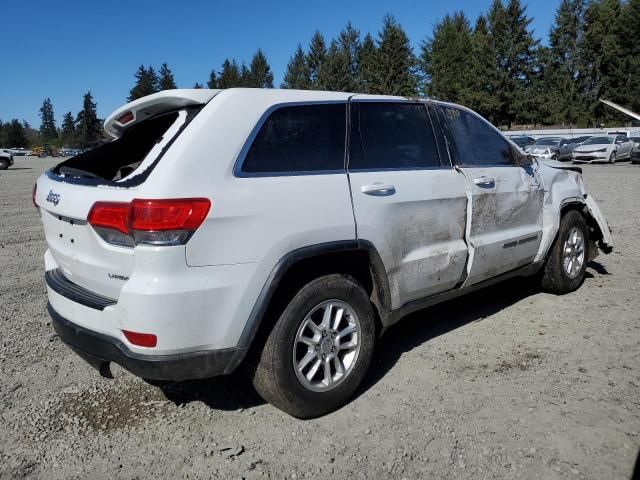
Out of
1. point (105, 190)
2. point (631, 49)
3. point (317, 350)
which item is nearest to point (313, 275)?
point (317, 350)

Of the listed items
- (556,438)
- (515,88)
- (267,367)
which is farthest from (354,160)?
(515,88)

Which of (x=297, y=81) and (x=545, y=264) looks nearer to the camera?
(x=545, y=264)

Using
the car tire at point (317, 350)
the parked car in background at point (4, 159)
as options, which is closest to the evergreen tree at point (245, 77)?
the parked car in background at point (4, 159)

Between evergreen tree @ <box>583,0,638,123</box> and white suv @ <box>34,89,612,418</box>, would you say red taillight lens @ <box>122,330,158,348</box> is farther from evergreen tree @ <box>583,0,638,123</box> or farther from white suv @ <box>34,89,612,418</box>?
evergreen tree @ <box>583,0,638,123</box>

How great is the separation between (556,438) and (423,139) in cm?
210

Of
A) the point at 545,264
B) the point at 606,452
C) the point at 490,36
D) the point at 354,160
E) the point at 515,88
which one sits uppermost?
the point at 490,36

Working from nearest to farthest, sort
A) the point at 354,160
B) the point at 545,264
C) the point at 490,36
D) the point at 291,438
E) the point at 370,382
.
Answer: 1. the point at 291,438
2. the point at 354,160
3. the point at 370,382
4. the point at 545,264
5. the point at 490,36

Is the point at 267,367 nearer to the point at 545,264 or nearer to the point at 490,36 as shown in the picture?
the point at 545,264

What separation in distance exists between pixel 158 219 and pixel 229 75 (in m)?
107

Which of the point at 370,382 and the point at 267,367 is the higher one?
the point at 267,367

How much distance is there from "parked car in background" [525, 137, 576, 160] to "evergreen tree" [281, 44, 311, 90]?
2245 inches

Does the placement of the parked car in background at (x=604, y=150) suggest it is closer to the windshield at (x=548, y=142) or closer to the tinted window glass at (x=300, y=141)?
the windshield at (x=548, y=142)

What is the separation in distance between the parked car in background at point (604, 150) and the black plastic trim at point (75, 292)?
1101 inches

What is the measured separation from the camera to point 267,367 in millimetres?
2820
